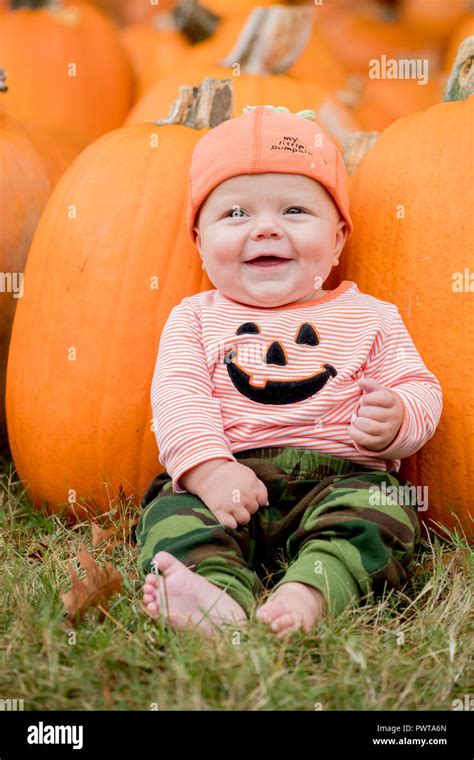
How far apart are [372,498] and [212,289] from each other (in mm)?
622

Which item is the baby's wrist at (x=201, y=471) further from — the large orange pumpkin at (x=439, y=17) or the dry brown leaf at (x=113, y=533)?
the large orange pumpkin at (x=439, y=17)

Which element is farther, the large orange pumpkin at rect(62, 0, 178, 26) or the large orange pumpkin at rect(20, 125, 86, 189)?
the large orange pumpkin at rect(62, 0, 178, 26)

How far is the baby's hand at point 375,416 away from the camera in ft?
4.94

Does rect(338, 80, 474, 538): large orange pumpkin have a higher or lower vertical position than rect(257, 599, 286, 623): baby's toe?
higher

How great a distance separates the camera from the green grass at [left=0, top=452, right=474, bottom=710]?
1115 mm

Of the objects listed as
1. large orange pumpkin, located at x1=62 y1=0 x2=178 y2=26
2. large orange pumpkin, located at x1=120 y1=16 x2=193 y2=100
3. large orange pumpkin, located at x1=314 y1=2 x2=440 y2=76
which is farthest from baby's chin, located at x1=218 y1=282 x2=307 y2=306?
large orange pumpkin, located at x1=62 y1=0 x2=178 y2=26

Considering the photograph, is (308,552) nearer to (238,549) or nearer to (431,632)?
(238,549)

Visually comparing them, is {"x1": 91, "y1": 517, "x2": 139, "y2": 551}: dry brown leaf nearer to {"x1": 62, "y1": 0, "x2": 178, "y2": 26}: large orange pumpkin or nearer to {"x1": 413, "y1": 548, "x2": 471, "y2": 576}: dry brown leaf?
{"x1": 413, "y1": 548, "x2": 471, "y2": 576}: dry brown leaf

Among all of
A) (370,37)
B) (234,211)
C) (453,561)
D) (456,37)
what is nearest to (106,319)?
(234,211)

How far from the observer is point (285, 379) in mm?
1613

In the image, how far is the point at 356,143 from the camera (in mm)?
2195

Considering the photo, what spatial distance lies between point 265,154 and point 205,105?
433 mm

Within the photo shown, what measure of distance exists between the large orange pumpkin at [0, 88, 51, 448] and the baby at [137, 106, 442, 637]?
60 cm

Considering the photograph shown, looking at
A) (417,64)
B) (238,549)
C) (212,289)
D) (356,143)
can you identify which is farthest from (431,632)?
(417,64)
